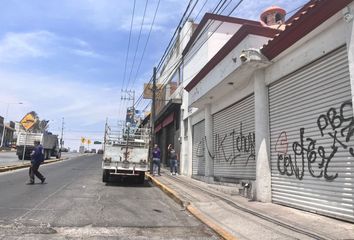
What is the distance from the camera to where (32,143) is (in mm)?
40656

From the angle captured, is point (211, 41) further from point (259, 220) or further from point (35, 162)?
point (259, 220)

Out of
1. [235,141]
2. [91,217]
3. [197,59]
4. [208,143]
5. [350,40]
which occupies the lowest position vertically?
[91,217]

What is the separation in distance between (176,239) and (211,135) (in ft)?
37.5

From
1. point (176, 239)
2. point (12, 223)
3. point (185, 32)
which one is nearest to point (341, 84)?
point (176, 239)

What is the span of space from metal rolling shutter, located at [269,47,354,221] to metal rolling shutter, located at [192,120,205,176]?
354 inches

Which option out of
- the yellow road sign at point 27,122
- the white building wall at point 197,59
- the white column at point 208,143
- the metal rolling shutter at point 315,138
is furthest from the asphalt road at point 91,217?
the yellow road sign at point 27,122

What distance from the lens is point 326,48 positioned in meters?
8.80

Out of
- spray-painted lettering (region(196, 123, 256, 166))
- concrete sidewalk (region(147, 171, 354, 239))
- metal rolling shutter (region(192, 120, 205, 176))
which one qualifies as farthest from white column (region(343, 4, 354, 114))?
metal rolling shutter (region(192, 120, 205, 176))

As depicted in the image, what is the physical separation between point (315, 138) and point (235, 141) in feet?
20.1

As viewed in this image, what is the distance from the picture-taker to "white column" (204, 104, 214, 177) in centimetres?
1833

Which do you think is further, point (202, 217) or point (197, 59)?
point (197, 59)

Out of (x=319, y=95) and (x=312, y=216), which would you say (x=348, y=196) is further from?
(x=319, y=95)

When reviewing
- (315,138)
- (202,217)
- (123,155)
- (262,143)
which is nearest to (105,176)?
(123,155)

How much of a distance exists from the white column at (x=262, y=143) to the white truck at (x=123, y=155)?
24.4ft
